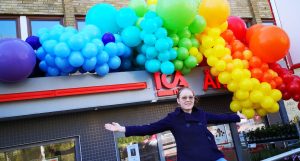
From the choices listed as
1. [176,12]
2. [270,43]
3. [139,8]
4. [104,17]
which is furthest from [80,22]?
[270,43]

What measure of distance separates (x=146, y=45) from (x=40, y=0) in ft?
14.0

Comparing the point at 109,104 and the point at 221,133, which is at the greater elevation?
the point at 109,104

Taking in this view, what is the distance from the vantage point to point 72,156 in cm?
542

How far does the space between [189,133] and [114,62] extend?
2.45 m

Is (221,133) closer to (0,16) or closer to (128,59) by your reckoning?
(128,59)

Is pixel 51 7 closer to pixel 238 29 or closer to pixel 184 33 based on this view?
pixel 184 33

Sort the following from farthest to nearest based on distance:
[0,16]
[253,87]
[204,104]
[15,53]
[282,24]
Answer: [0,16] → [204,104] → [253,87] → [282,24] → [15,53]

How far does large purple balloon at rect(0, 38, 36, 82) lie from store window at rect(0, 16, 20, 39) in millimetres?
3547

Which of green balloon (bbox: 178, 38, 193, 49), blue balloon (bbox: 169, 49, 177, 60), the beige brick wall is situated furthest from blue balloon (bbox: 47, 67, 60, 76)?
the beige brick wall

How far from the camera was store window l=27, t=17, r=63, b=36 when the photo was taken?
7732 millimetres

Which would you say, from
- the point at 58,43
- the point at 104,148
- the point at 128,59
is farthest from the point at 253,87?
the point at 58,43

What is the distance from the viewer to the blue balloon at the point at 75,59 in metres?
4.44

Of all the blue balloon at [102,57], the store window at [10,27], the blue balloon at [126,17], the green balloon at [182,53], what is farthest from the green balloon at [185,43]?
the store window at [10,27]

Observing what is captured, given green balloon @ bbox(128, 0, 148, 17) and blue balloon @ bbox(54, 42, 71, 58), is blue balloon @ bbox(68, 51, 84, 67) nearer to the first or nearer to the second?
blue balloon @ bbox(54, 42, 71, 58)
